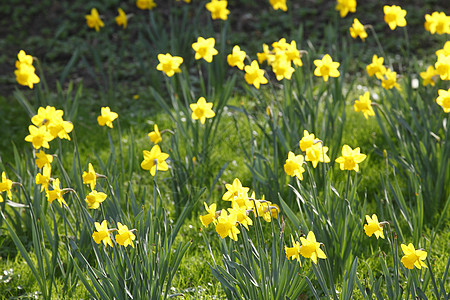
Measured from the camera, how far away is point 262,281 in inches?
68.7

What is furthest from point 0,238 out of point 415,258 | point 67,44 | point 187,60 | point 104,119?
point 67,44

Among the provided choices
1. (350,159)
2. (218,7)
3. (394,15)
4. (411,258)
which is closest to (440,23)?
(394,15)

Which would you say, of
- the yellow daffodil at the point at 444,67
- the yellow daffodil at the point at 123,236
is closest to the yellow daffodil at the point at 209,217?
the yellow daffodil at the point at 123,236

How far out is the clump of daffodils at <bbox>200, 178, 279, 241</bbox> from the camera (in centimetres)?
161

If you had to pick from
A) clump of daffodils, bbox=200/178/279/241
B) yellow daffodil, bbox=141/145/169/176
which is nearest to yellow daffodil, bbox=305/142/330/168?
clump of daffodils, bbox=200/178/279/241

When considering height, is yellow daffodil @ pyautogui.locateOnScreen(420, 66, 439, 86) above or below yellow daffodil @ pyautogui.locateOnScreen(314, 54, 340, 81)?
below

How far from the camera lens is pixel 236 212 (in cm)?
162

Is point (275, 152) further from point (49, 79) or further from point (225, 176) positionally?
point (49, 79)

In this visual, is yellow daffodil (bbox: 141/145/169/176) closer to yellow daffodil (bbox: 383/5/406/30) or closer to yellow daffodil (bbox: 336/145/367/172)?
yellow daffodil (bbox: 336/145/367/172)

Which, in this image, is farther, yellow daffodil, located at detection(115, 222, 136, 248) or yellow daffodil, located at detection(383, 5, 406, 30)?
yellow daffodil, located at detection(383, 5, 406, 30)

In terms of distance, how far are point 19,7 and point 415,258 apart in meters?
5.19

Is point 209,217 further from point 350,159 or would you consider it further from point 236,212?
point 350,159

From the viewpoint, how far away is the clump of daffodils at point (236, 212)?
161cm

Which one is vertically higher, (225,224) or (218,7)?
(218,7)
